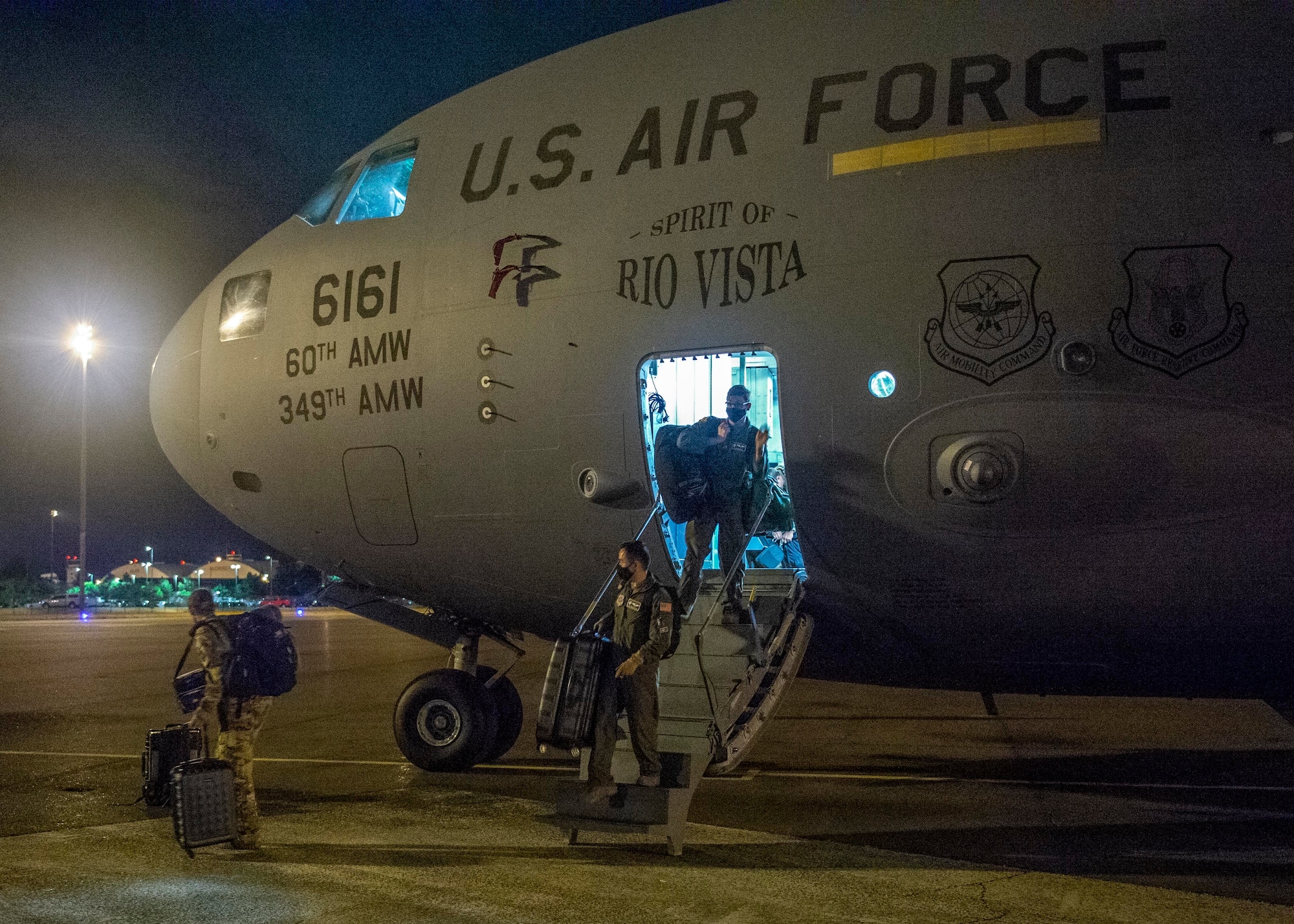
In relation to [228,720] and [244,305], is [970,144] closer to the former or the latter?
[228,720]

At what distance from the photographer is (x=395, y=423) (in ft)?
30.5

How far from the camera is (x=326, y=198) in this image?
10336mm

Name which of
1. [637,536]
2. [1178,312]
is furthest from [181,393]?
[1178,312]

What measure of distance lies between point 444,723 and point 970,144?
6.07 m

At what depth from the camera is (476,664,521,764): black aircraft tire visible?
33.4 ft

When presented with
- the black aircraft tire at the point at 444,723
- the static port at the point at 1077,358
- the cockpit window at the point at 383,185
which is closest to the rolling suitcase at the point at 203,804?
the black aircraft tire at the point at 444,723

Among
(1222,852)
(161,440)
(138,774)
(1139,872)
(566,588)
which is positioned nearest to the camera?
(1139,872)

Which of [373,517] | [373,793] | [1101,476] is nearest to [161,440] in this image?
[373,517]

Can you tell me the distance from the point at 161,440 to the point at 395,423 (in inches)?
118

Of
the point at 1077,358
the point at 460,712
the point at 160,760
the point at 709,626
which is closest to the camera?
the point at 1077,358

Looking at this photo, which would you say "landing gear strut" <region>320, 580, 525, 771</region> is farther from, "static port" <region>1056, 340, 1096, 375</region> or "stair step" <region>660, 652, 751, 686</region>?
"static port" <region>1056, 340, 1096, 375</region>

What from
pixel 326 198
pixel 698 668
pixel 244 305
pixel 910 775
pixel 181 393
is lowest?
pixel 910 775

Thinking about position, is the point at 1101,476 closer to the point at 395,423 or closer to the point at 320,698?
the point at 395,423

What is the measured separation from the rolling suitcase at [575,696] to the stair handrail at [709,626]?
1.96ft
